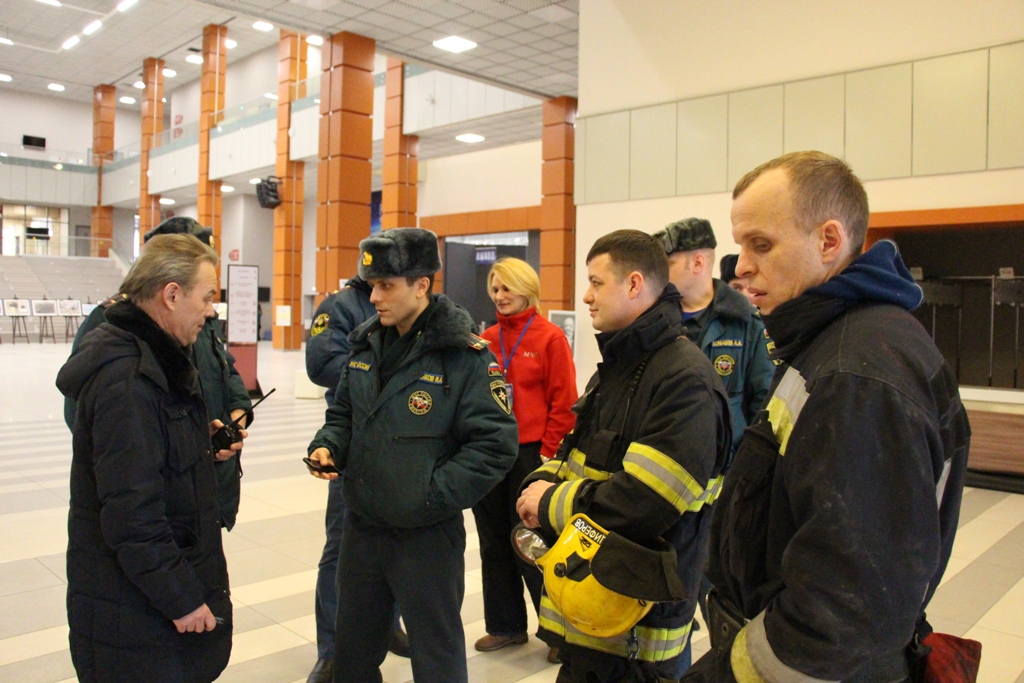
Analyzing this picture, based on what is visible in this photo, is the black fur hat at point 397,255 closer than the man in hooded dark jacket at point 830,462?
No

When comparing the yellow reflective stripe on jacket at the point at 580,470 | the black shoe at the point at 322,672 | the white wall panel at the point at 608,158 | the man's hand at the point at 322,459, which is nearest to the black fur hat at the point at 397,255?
the man's hand at the point at 322,459

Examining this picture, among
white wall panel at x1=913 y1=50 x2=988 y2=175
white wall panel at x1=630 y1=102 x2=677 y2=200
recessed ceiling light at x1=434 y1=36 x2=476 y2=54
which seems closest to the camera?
white wall panel at x1=913 y1=50 x2=988 y2=175

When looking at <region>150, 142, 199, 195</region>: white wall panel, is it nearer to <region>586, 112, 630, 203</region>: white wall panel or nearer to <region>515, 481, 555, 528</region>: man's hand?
<region>586, 112, 630, 203</region>: white wall panel

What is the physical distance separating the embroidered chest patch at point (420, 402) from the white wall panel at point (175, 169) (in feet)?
82.8

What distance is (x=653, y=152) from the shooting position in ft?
29.8

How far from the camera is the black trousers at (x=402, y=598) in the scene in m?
2.14

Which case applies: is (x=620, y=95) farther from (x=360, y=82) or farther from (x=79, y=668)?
(x=79, y=668)

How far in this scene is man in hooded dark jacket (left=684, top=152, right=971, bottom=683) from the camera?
101 cm

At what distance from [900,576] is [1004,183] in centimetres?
711

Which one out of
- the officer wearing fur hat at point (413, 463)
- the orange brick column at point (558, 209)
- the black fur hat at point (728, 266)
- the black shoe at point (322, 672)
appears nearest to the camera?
the officer wearing fur hat at point (413, 463)

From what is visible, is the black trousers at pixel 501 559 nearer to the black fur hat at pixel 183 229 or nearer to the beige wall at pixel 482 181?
the black fur hat at pixel 183 229

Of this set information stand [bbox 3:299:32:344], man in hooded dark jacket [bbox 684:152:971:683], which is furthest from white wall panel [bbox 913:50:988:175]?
information stand [bbox 3:299:32:344]

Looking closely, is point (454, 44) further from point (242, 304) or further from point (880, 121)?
point (880, 121)

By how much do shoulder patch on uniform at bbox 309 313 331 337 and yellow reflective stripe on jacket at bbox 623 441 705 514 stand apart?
79.5 inches
